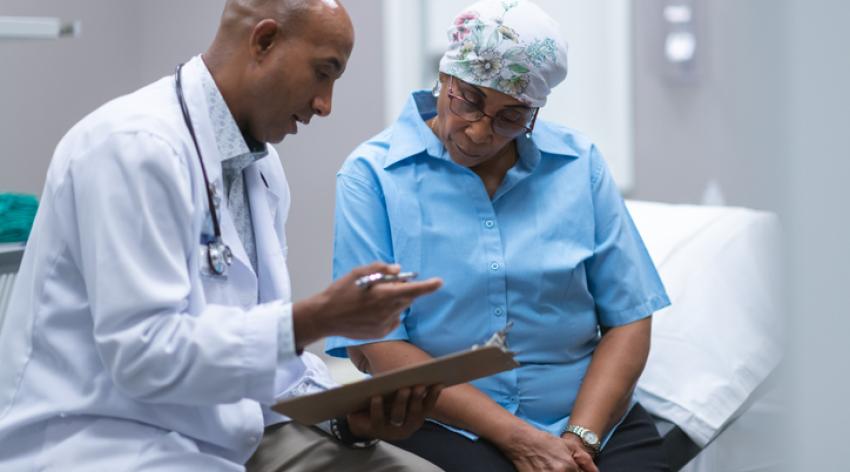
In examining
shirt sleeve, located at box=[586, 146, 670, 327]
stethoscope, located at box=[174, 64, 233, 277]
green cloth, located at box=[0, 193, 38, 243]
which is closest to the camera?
stethoscope, located at box=[174, 64, 233, 277]

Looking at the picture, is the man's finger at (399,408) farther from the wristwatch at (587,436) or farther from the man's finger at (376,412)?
the wristwatch at (587,436)

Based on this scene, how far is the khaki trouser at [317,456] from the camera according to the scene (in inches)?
58.4

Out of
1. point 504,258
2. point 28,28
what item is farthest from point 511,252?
point 28,28

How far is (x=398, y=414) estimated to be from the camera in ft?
4.52

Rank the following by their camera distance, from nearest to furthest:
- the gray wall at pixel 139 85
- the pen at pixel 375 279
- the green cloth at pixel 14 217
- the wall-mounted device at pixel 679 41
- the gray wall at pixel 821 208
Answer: the gray wall at pixel 821 208 → the pen at pixel 375 279 → the green cloth at pixel 14 217 → the wall-mounted device at pixel 679 41 → the gray wall at pixel 139 85

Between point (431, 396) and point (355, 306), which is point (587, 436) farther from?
point (355, 306)

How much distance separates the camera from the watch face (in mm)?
1664

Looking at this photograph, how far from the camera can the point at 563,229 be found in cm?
178

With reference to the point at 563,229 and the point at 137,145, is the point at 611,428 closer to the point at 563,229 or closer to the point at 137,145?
the point at 563,229

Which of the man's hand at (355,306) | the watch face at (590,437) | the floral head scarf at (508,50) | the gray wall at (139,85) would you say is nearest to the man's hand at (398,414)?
the man's hand at (355,306)

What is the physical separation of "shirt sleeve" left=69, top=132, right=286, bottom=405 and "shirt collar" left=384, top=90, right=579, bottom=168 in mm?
633

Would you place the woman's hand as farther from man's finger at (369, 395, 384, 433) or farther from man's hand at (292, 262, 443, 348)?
man's hand at (292, 262, 443, 348)

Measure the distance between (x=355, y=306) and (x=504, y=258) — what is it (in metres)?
0.63

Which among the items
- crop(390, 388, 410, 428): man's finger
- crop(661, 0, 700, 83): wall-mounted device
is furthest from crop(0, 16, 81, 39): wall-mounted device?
crop(661, 0, 700, 83): wall-mounted device
